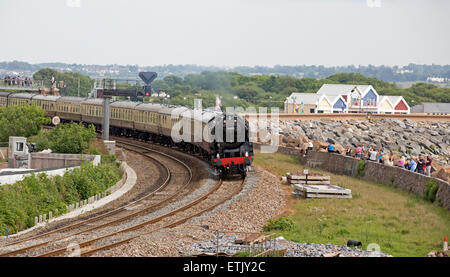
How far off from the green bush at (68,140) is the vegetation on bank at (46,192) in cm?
566

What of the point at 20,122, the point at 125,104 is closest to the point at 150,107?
the point at 125,104

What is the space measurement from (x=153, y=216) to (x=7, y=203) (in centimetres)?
570

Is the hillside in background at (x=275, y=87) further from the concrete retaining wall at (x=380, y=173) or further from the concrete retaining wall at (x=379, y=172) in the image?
the concrete retaining wall at (x=380, y=173)

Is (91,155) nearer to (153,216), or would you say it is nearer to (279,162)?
(279,162)

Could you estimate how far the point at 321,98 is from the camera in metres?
92.3

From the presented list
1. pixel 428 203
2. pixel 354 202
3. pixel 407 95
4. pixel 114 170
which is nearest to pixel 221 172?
pixel 114 170

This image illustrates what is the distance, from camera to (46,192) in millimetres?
26438

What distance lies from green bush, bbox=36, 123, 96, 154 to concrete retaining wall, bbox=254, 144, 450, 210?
1362 cm

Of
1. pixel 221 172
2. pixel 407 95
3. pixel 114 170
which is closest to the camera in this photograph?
pixel 221 172

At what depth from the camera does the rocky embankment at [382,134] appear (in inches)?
2623

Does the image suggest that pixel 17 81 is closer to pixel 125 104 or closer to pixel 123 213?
pixel 125 104

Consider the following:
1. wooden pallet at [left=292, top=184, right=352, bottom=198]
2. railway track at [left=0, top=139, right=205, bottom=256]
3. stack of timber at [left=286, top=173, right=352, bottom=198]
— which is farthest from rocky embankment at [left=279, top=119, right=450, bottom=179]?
wooden pallet at [left=292, top=184, right=352, bottom=198]

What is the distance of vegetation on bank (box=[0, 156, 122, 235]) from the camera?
23219 millimetres

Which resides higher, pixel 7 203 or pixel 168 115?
pixel 168 115
